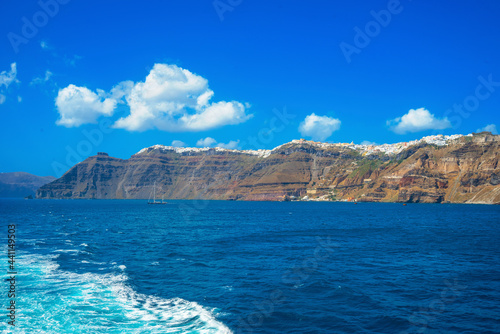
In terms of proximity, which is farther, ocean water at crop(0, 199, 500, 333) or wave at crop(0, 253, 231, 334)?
ocean water at crop(0, 199, 500, 333)

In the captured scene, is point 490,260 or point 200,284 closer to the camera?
point 200,284

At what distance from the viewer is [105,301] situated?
2497cm

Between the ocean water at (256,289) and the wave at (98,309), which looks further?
the ocean water at (256,289)

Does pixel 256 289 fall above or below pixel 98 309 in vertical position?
above

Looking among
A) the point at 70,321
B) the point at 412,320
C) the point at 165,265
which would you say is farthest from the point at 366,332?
the point at 165,265

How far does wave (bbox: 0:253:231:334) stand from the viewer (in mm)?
20062

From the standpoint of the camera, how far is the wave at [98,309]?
2006cm

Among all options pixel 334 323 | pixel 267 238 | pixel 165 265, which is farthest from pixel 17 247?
pixel 334 323

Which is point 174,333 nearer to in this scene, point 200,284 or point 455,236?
point 200,284

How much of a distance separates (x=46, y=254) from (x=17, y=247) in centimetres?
888

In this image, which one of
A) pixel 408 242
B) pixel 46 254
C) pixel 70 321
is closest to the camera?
pixel 70 321

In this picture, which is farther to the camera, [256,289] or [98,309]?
[256,289]

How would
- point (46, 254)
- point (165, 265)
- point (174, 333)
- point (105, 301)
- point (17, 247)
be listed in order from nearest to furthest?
point (174, 333) → point (105, 301) → point (165, 265) → point (46, 254) → point (17, 247)

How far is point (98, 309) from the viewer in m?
23.3
